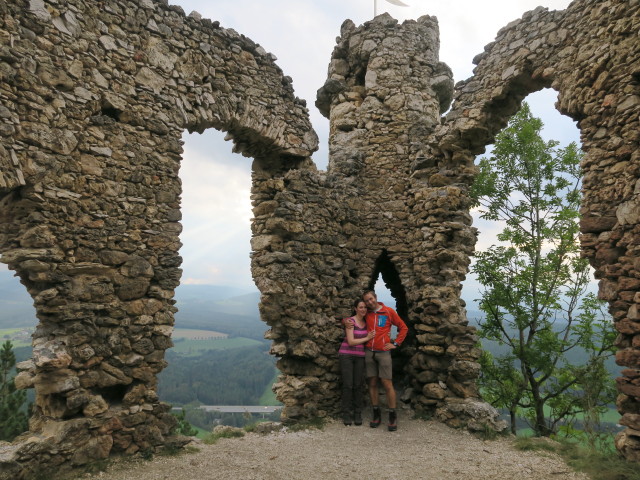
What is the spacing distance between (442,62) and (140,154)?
6.79 meters

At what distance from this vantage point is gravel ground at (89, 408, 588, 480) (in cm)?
430

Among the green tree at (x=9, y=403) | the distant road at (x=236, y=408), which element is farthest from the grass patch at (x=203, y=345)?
the green tree at (x=9, y=403)

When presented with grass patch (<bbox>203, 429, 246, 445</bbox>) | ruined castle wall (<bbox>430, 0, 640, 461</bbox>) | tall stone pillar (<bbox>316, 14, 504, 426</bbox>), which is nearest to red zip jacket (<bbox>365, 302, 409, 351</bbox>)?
tall stone pillar (<bbox>316, 14, 504, 426</bbox>)

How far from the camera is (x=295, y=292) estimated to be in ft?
21.4

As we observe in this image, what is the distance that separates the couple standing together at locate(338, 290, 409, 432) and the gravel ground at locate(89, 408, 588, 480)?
469 mm

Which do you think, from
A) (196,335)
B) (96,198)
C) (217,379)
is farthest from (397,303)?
(196,335)

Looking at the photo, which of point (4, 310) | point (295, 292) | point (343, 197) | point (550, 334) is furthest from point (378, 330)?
point (4, 310)

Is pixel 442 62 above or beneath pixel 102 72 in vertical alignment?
above

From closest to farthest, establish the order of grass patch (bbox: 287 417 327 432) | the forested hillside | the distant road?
grass patch (bbox: 287 417 327 432)
the distant road
the forested hillside

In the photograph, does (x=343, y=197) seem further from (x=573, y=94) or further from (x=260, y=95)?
(x=573, y=94)

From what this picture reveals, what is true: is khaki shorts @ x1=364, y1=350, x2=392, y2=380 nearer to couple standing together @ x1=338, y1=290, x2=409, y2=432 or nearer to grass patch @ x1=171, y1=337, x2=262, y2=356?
couple standing together @ x1=338, y1=290, x2=409, y2=432

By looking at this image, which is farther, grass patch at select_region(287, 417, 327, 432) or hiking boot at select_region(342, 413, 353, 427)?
hiking boot at select_region(342, 413, 353, 427)

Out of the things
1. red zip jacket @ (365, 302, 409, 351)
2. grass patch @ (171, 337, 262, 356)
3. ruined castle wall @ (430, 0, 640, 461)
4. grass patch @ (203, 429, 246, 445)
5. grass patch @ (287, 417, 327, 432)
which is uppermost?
ruined castle wall @ (430, 0, 640, 461)

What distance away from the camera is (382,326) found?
21.2 feet
